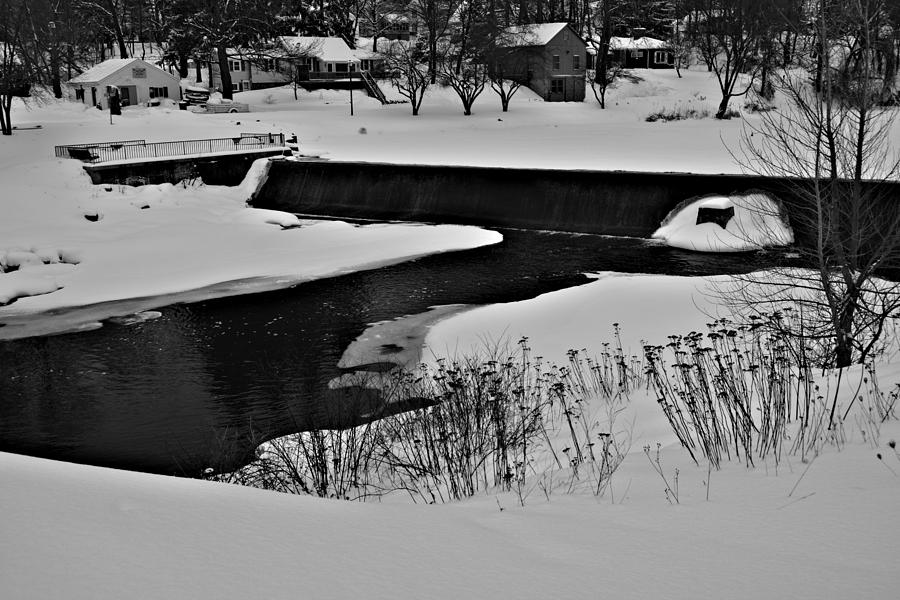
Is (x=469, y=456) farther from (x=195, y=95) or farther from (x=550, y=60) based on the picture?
(x=195, y=95)

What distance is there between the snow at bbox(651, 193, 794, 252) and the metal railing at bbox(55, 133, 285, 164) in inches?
775

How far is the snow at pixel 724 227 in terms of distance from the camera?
2644cm

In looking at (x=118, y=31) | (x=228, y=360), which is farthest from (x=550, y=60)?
(x=228, y=360)

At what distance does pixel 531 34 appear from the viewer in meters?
62.6

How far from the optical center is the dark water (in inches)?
525

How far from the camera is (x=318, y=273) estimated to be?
81.0 feet

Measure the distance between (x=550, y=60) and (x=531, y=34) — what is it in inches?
91.2

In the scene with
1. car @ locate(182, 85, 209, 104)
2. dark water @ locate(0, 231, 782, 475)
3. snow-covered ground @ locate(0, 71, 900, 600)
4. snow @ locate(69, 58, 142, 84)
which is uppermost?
snow @ locate(69, 58, 142, 84)

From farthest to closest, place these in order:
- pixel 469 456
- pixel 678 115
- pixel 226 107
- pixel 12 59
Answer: pixel 678 115 < pixel 226 107 < pixel 12 59 < pixel 469 456

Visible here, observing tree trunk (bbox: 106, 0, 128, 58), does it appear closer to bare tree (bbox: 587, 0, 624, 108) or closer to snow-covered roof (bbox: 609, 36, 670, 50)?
bare tree (bbox: 587, 0, 624, 108)

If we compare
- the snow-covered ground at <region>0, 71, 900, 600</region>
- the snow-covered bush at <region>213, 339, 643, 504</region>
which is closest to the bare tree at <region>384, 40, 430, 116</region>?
the snow-covered bush at <region>213, 339, 643, 504</region>

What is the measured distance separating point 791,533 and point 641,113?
185ft

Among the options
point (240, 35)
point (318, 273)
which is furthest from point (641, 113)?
point (318, 273)

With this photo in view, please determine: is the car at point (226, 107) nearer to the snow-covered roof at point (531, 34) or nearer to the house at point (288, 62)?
the house at point (288, 62)
